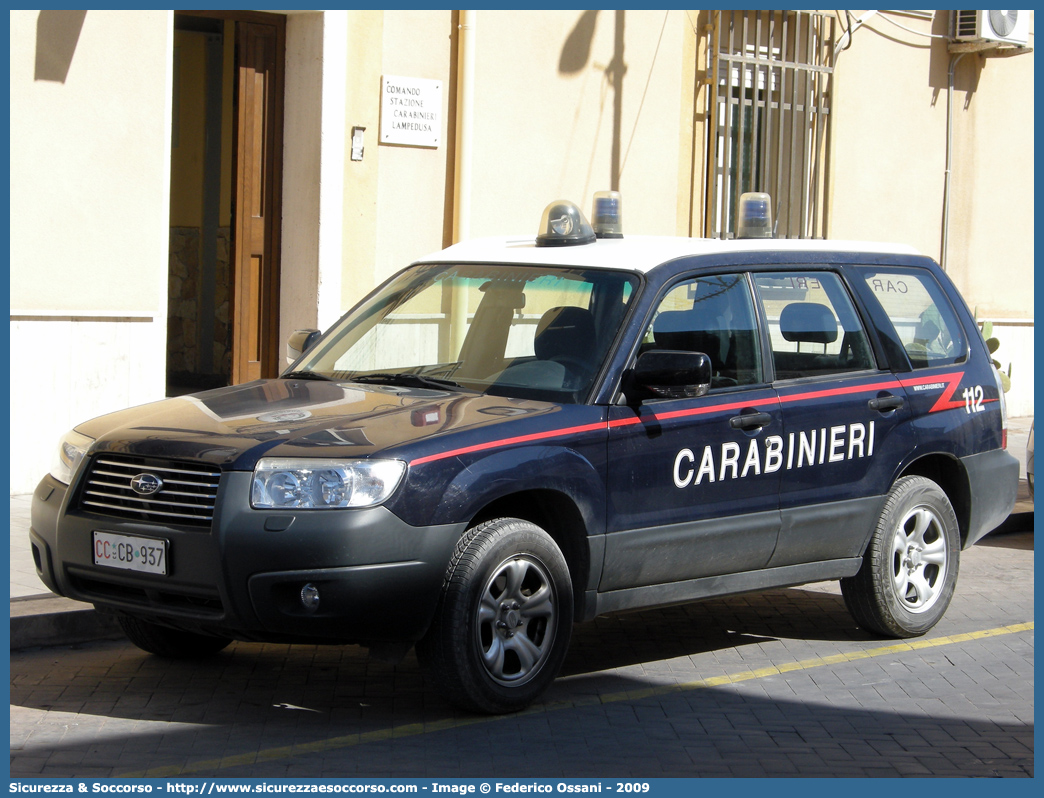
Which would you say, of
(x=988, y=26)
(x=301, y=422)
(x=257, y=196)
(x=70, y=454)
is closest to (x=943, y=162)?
(x=988, y=26)

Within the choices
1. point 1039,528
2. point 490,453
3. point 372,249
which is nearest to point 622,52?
point 372,249

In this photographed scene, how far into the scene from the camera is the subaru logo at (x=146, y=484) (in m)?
5.01

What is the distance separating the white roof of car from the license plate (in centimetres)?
214

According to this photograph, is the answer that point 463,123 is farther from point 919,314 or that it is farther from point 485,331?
point 485,331

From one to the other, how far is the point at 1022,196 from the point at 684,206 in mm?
5250

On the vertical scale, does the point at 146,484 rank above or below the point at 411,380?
below

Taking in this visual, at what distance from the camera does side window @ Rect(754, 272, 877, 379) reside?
630 cm

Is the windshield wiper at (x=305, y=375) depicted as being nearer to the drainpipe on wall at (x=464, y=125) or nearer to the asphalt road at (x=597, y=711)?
the asphalt road at (x=597, y=711)

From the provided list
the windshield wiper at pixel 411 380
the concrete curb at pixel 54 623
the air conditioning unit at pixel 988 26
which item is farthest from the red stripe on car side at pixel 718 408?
the air conditioning unit at pixel 988 26

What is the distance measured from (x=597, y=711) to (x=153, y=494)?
1833 mm

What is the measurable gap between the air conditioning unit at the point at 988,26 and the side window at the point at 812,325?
10220 millimetres

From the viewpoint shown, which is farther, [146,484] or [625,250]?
[625,250]

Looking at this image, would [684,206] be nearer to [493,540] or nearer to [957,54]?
[957,54]

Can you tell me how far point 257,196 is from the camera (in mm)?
11750
